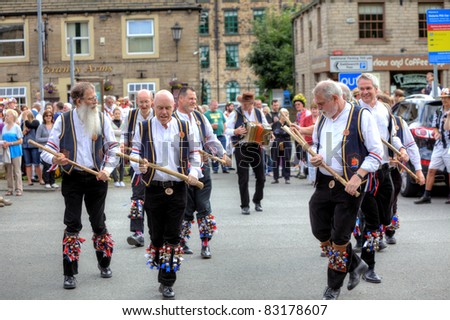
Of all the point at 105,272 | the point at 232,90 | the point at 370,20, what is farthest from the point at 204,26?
the point at 105,272

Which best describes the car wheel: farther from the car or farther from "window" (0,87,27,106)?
"window" (0,87,27,106)

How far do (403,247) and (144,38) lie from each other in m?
30.7

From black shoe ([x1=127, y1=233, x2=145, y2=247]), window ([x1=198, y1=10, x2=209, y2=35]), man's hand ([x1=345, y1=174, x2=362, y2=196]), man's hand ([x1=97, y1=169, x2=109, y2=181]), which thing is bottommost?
black shoe ([x1=127, y1=233, x2=145, y2=247])

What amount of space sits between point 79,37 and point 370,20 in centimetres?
1373

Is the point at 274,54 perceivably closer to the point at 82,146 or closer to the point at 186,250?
the point at 186,250

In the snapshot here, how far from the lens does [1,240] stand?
11.5 meters

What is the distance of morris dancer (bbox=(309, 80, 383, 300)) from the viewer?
718 centimetres

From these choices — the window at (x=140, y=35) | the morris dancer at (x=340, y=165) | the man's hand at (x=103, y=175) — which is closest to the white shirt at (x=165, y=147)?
the man's hand at (x=103, y=175)

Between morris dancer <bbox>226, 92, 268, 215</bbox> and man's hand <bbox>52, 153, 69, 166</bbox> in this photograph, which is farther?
morris dancer <bbox>226, 92, 268, 215</bbox>

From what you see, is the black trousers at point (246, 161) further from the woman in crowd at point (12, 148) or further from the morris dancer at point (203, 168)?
the woman in crowd at point (12, 148)

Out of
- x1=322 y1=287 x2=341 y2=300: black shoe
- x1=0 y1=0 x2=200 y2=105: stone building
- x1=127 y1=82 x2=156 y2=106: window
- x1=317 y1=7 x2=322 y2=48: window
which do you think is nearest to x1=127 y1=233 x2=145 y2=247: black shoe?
x1=322 y1=287 x2=341 y2=300: black shoe

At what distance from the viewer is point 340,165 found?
7.25 m

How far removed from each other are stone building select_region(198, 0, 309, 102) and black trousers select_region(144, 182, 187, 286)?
65.1 meters

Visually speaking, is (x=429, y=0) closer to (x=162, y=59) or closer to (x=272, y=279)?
(x=162, y=59)
